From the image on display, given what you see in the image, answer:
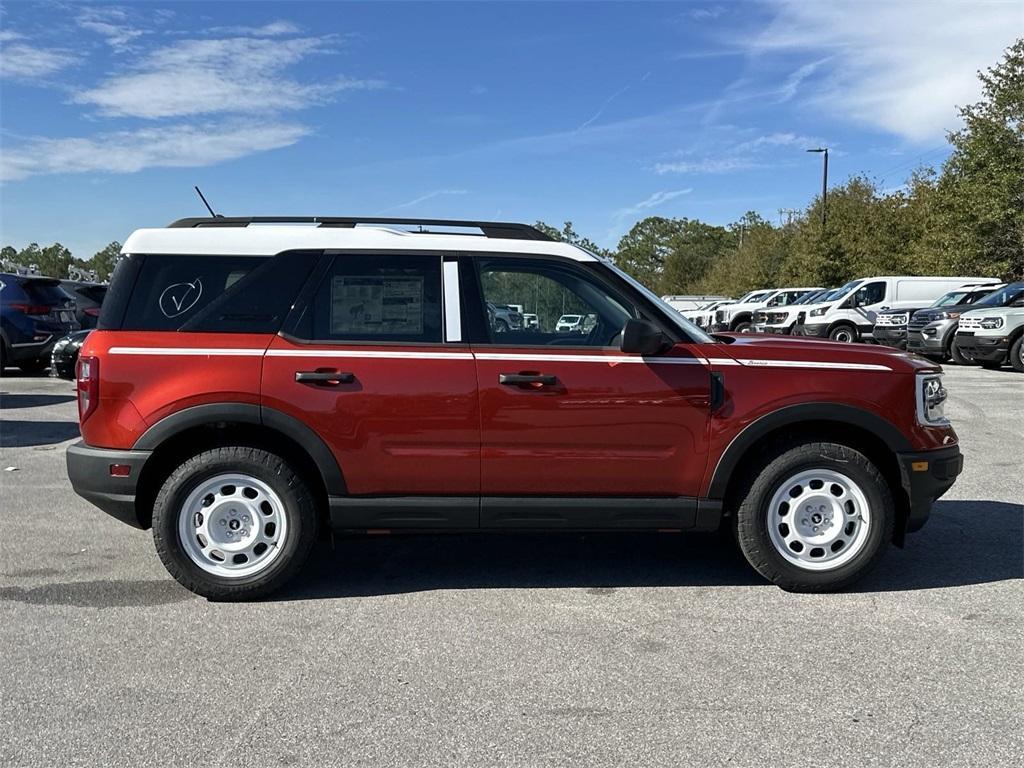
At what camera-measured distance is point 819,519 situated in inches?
179

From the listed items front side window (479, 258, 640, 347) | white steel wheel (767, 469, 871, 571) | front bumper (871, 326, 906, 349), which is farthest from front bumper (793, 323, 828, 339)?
front side window (479, 258, 640, 347)

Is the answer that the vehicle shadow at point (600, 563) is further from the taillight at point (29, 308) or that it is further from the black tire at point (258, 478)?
the taillight at point (29, 308)

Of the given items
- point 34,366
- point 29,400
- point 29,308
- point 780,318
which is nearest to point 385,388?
point 29,400

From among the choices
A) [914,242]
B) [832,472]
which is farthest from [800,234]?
[832,472]

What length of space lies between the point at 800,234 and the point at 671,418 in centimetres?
4310

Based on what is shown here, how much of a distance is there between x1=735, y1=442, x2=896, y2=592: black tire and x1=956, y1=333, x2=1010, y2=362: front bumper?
1372 centimetres

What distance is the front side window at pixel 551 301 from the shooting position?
4.53 metres

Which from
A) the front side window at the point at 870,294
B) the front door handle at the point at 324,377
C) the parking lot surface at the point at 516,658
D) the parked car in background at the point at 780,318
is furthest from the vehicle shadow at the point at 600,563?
the parked car in background at the point at 780,318

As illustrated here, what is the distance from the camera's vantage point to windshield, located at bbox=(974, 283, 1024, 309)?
17.0 meters

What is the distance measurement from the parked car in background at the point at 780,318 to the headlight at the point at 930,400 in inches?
797

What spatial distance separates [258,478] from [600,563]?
1.97 meters

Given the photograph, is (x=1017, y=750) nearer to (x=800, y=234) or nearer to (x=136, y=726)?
(x=136, y=726)

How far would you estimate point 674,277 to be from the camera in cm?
9694

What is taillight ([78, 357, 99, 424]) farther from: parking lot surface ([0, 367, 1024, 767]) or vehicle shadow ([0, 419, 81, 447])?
vehicle shadow ([0, 419, 81, 447])
